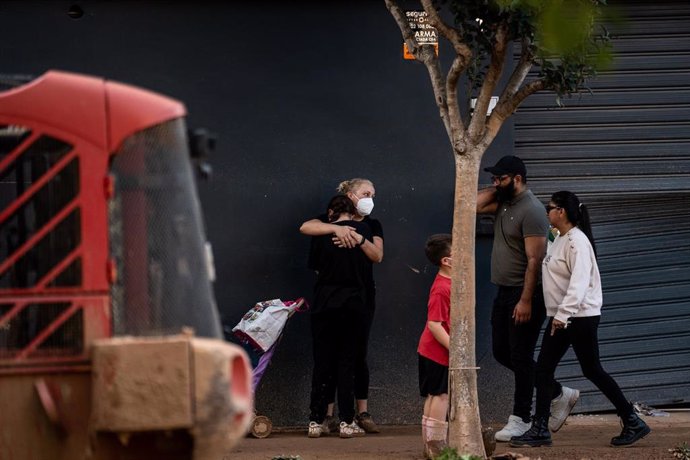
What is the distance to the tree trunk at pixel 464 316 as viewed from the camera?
339 inches

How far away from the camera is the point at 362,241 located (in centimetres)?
1002

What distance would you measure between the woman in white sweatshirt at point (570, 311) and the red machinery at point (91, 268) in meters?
4.33

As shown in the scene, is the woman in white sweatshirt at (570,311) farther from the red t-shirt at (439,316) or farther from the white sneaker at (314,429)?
the white sneaker at (314,429)

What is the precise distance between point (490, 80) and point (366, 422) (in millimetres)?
3230

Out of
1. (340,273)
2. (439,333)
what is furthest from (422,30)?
(439,333)

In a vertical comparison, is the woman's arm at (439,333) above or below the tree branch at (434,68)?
below

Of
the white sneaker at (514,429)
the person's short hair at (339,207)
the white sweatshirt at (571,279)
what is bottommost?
the white sneaker at (514,429)

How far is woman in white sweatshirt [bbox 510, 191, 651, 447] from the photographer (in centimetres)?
938

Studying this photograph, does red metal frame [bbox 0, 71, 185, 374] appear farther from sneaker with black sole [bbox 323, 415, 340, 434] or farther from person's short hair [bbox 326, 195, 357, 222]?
sneaker with black sole [bbox 323, 415, 340, 434]

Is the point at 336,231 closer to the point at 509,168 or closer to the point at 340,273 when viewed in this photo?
the point at 340,273

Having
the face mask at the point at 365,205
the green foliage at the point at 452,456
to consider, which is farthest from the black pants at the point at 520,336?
the green foliage at the point at 452,456

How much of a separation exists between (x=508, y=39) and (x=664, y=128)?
3418 millimetres

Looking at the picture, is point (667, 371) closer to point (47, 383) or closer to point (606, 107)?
point (606, 107)

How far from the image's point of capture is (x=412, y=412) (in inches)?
426
